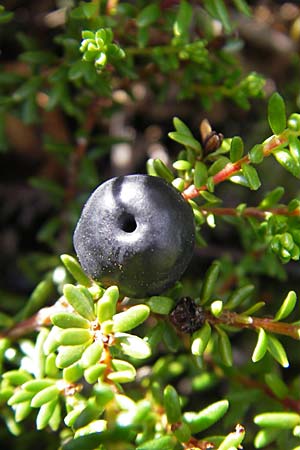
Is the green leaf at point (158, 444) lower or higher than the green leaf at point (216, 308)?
lower

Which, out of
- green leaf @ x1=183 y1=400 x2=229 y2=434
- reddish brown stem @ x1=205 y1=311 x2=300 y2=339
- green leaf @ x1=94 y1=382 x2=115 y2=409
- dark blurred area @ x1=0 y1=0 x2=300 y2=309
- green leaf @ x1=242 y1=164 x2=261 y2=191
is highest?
green leaf @ x1=242 y1=164 x2=261 y2=191

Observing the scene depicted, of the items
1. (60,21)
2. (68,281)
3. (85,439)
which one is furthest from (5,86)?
(85,439)

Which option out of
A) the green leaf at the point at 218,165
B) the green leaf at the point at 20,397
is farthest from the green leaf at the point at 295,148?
the green leaf at the point at 20,397

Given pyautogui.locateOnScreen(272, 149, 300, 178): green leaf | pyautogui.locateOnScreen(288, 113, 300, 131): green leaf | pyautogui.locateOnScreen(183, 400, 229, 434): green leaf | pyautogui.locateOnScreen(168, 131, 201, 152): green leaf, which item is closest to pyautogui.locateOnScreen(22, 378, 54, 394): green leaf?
pyautogui.locateOnScreen(183, 400, 229, 434): green leaf

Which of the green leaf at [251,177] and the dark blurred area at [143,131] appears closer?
the green leaf at [251,177]

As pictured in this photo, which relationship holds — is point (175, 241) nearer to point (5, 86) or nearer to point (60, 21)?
point (5, 86)

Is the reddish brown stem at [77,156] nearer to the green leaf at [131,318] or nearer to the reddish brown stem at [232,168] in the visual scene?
the reddish brown stem at [232,168]

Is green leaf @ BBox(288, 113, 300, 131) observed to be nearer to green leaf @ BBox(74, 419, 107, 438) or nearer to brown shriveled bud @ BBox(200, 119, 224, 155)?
brown shriveled bud @ BBox(200, 119, 224, 155)
